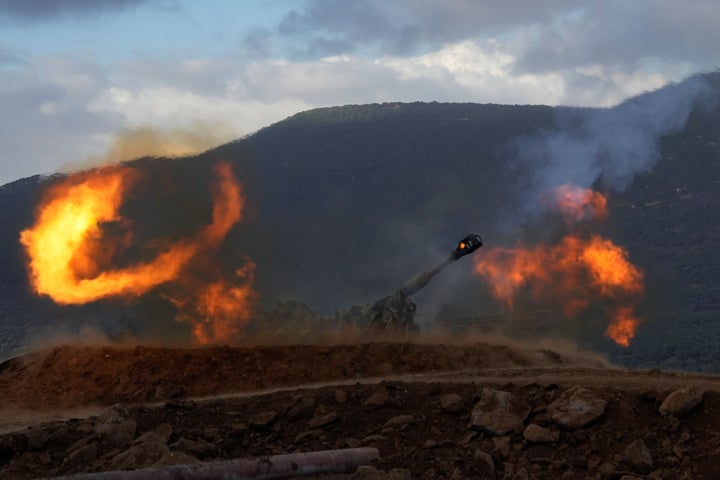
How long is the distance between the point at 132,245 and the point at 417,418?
18.9 meters

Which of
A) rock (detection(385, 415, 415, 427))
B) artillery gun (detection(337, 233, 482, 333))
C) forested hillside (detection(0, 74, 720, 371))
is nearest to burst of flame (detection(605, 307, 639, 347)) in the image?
forested hillside (detection(0, 74, 720, 371))

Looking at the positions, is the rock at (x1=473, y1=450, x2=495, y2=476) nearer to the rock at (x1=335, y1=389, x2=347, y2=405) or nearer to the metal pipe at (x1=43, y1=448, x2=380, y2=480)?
the metal pipe at (x1=43, y1=448, x2=380, y2=480)

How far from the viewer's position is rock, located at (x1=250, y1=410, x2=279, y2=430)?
15.7m

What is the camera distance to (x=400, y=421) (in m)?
15.1

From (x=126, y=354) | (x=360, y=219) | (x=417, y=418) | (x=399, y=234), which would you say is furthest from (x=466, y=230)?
(x=417, y=418)

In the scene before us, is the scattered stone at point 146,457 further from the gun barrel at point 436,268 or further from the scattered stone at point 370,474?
the gun barrel at point 436,268

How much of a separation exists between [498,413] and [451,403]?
95 centimetres

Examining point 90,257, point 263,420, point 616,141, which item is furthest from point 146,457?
point 616,141

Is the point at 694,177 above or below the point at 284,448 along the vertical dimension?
above

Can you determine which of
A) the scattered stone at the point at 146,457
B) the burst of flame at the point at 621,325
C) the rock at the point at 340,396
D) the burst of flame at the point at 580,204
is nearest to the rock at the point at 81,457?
the scattered stone at the point at 146,457

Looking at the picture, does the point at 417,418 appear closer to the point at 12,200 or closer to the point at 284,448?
the point at 284,448

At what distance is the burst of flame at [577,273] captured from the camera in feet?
128

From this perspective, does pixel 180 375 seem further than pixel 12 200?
No

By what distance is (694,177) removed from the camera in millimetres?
68125
